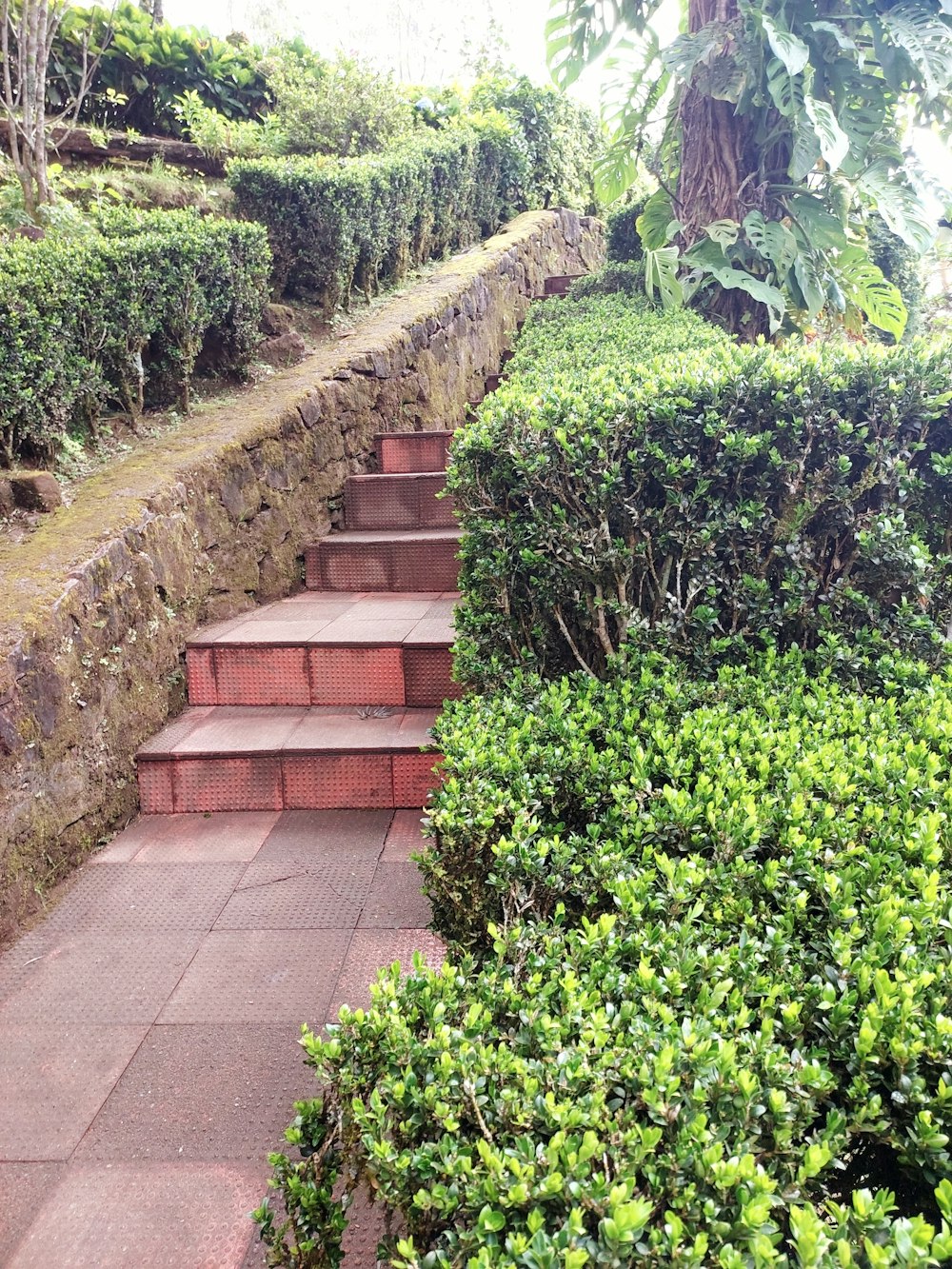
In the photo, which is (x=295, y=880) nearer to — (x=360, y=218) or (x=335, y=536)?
(x=335, y=536)

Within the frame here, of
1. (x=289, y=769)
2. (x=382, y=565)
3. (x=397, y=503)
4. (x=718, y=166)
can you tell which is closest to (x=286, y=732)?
(x=289, y=769)

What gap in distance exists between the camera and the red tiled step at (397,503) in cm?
525

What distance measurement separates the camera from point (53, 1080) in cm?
211

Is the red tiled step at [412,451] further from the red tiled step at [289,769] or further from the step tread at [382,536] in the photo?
the red tiled step at [289,769]

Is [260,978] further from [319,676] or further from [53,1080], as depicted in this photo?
[319,676]

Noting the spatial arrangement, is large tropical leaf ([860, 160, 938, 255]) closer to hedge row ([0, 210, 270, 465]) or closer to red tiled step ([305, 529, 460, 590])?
red tiled step ([305, 529, 460, 590])

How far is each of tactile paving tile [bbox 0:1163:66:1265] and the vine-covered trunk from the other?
5320mm

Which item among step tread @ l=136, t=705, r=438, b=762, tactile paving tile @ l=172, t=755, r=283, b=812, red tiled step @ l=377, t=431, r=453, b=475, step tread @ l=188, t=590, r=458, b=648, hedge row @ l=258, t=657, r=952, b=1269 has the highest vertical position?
red tiled step @ l=377, t=431, r=453, b=475

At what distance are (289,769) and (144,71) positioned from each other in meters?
8.51

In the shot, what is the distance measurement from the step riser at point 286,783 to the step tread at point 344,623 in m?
0.62

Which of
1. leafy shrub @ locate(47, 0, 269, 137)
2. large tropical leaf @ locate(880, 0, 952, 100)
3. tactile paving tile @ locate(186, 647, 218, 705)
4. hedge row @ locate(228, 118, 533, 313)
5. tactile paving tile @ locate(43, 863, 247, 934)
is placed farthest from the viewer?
leafy shrub @ locate(47, 0, 269, 137)

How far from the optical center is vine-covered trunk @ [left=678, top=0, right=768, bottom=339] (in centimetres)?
481

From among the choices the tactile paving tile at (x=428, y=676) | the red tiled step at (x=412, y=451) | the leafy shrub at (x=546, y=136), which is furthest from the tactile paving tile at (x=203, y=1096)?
the leafy shrub at (x=546, y=136)

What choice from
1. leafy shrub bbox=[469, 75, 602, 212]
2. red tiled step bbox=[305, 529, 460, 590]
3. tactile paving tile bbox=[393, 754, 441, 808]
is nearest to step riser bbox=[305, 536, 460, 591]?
red tiled step bbox=[305, 529, 460, 590]
